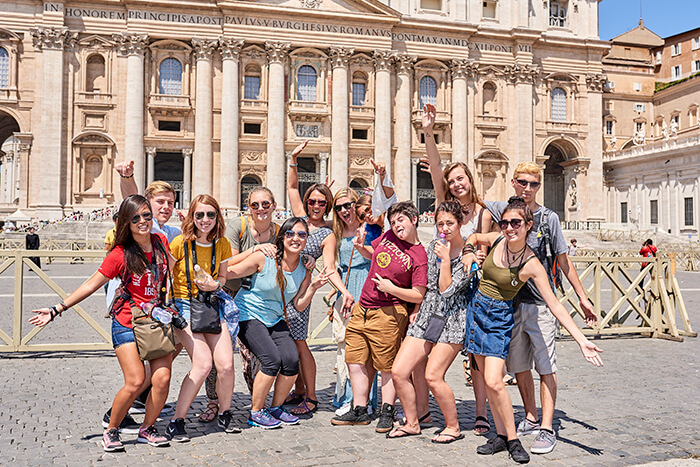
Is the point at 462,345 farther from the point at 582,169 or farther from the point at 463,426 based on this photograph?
the point at 582,169

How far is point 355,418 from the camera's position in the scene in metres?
5.09

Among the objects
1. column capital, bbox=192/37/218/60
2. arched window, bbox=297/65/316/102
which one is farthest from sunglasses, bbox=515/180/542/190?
arched window, bbox=297/65/316/102

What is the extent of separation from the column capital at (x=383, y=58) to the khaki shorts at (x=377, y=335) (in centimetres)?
3519

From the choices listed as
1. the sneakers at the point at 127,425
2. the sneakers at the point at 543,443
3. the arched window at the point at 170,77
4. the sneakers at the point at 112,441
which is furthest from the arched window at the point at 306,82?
the sneakers at the point at 543,443

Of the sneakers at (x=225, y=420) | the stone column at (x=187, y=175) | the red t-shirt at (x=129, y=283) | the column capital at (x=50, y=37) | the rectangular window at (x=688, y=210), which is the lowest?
the sneakers at (x=225, y=420)

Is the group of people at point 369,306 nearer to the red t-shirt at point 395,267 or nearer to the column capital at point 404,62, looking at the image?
the red t-shirt at point 395,267

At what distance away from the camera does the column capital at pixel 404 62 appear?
38.9 meters

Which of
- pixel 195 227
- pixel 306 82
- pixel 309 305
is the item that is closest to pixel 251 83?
pixel 306 82

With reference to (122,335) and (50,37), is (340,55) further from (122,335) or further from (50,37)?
(122,335)

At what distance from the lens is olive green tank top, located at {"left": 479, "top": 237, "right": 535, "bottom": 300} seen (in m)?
4.56

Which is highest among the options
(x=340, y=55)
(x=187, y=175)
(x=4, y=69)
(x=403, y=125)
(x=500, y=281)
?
(x=340, y=55)

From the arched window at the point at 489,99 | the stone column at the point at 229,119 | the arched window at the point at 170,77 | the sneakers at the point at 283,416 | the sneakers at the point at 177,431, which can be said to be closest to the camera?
the sneakers at the point at 177,431

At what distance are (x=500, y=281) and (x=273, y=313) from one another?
203cm

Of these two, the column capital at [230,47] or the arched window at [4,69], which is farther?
the column capital at [230,47]
